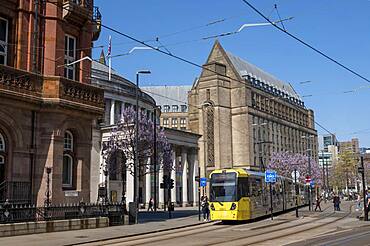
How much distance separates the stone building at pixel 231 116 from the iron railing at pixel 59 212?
77.3 meters

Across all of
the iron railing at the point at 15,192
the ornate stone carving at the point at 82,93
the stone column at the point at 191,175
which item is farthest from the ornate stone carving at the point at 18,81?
the stone column at the point at 191,175

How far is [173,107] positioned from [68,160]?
13315 cm

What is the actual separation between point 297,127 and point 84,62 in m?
128

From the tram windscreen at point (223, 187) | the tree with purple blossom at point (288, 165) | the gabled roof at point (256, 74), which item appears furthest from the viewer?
the gabled roof at point (256, 74)

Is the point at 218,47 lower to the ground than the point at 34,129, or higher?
higher

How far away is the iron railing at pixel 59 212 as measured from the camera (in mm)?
22062

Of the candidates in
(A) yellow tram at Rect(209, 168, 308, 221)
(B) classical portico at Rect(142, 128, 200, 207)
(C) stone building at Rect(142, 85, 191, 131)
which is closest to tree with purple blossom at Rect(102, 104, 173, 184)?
(B) classical portico at Rect(142, 128, 200, 207)

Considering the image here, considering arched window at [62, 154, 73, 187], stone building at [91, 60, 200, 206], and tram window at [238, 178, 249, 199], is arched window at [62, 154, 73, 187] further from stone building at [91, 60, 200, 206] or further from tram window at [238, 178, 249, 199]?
stone building at [91, 60, 200, 206]

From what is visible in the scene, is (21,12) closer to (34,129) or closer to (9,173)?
(34,129)

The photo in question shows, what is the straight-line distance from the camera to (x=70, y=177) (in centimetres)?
2697

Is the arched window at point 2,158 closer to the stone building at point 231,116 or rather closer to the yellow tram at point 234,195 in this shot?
the yellow tram at point 234,195

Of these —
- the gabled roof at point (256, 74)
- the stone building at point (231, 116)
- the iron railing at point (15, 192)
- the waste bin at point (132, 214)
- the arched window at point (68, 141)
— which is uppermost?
the gabled roof at point (256, 74)

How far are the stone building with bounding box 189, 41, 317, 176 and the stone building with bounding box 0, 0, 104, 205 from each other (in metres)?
79.4

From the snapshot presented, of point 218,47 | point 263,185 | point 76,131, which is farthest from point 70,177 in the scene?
point 218,47
